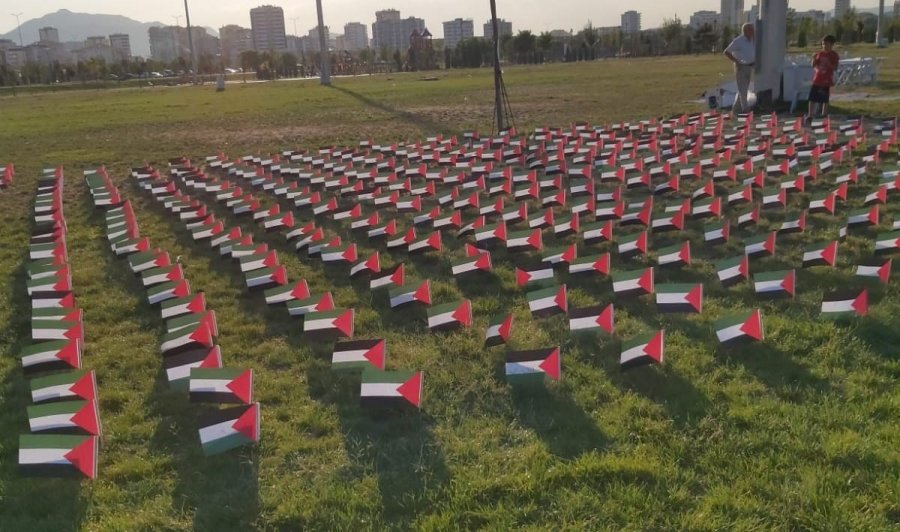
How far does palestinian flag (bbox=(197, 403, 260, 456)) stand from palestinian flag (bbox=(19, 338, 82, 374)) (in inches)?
58.7

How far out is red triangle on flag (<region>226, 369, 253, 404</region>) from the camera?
387 centimetres

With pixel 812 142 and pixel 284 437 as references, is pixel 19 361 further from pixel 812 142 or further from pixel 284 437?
pixel 812 142

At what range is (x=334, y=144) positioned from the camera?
48.6 ft

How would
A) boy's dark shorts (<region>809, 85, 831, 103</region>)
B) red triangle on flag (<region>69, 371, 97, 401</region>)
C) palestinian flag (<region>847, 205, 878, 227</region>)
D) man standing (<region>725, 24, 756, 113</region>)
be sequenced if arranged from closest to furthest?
red triangle on flag (<region>69, 371, 97, 401</region>), palestinian flag (<region>847, 205, 878, 227</region>), boy's dark shorts (<region>809, 85, 831, 103</region>), man standing (<region>725, 24, 756, 113</region>)

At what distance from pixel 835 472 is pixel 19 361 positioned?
501 centimetres

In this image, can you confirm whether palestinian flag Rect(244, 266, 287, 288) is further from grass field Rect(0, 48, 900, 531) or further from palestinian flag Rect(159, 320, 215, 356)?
palestinian flag Rect(159, 320, 215, 356)

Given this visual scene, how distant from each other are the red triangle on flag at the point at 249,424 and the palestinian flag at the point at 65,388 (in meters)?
1.01

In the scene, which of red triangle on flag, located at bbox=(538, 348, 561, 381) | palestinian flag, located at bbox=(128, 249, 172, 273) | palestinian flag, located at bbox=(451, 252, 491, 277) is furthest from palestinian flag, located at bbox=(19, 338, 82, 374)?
red triangle on flag, located at bbox=(538, 348, 561, 381)

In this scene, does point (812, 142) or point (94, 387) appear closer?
point (94, 387)

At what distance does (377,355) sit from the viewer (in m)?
4.28

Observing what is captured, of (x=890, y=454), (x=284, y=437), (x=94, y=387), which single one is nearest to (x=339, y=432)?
(x=284, y=437)

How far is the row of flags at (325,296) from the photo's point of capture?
3844mm

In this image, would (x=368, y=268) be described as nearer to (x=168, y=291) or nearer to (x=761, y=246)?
(x=168, y=291)

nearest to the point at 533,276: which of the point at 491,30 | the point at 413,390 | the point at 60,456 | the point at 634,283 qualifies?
the point at 634,283
